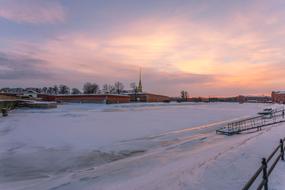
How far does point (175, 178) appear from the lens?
416 inches

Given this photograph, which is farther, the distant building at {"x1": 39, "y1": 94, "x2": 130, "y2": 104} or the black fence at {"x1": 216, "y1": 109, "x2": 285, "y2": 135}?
the distant building at {"x1": 39, "y1": 94, "x2": 130, "y2": 104}

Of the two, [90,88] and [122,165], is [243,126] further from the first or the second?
[90,88]

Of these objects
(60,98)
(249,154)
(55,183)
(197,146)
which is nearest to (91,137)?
(197,146)

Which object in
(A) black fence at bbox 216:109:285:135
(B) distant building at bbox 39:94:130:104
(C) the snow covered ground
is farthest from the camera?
(B) distant building at bbox 39:94:130:104

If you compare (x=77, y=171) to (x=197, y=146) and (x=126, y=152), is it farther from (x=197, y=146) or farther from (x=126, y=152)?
(x=197, y=146)

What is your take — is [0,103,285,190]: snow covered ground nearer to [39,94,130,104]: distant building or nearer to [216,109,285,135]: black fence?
[216,109,285,135]: black fence

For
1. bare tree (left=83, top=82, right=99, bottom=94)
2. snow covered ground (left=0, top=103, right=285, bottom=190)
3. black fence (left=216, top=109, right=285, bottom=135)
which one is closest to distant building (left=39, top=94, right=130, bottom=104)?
bare tree (left=83, top=82, right=99, bottom=94)

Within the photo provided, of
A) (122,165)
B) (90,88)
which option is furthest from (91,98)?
(122,165)

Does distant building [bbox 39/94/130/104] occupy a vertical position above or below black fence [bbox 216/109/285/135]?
above

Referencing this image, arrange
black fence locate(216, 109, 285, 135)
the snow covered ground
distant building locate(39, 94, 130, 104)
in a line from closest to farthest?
the snow covered ground < black fence locate(216, 109, 285, 135) < distant building locate(39, 94, 130, 104)

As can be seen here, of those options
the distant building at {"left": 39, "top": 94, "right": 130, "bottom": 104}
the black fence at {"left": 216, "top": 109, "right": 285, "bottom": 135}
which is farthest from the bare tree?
the black fence at {"left": 216, "top": 109, "right": 285, "bottom": 135}

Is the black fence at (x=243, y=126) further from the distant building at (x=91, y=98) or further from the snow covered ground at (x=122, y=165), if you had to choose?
the distant building at (x=91, y=98)

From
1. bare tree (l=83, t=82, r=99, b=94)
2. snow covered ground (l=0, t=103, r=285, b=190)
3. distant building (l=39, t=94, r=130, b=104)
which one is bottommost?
snow covered ground (l=0, t=103, r=285, b=190)

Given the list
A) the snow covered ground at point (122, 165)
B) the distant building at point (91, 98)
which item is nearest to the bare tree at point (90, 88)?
the distant building at point (91, 98)
